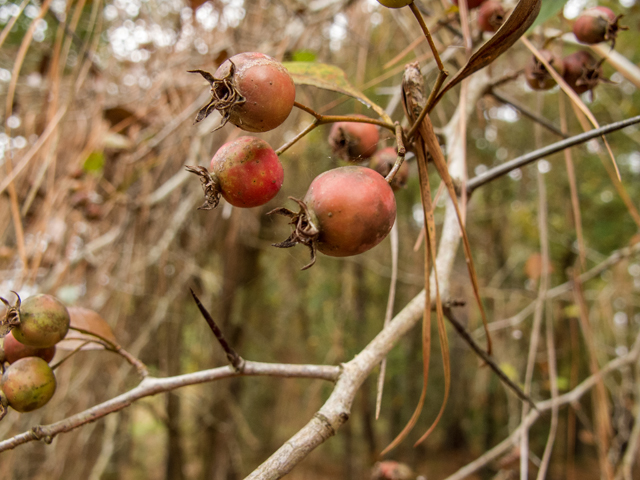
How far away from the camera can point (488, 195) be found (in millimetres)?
3654

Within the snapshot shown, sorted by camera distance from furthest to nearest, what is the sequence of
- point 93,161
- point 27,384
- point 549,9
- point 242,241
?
1. point 242,241
2. point 93,161
3. point 549,9
4. point 27,384

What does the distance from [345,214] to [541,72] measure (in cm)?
36

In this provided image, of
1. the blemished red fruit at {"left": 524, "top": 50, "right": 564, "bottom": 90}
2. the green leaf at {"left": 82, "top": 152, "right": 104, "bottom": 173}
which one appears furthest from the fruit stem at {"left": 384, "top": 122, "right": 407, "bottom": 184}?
the green leaf at {"left": 82, "top": 152, "right": 104, "bottom": 173}

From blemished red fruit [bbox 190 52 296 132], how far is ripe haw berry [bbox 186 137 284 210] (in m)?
0.02

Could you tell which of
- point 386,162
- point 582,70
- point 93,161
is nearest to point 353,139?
point 386,162

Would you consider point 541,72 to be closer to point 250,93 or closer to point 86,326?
point 250,93

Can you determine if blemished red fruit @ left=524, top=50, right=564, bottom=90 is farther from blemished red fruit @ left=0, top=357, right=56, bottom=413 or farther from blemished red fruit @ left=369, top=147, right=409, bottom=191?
blemished red fruit @ left=0, top=357, right=56, bottom=413

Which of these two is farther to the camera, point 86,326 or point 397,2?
point 86,326

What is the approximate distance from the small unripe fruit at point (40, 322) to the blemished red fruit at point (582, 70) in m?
0.57

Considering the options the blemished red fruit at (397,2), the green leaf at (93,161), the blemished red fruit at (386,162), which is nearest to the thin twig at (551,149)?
the blemished red fruit at (386,162)

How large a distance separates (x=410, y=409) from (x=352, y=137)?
13.3 feet

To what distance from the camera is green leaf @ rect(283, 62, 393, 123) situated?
1.20 feet

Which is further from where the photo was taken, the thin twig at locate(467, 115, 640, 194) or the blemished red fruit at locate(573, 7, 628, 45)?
the blemished red fruit at locate(573, 7, 628, 45)

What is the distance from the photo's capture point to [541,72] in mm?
470
